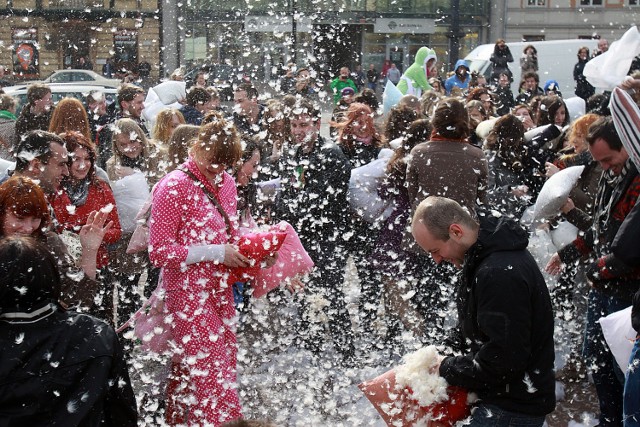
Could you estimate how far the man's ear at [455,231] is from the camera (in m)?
3.31

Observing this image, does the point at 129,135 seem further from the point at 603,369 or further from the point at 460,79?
the point at 460,79

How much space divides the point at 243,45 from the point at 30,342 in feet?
124

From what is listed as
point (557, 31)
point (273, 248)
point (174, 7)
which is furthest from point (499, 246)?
point (557, 31)

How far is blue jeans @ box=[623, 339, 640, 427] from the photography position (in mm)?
3682

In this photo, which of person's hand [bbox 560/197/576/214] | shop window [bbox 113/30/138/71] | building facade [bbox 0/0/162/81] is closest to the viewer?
person's hand [bbox 560/197/576/214]

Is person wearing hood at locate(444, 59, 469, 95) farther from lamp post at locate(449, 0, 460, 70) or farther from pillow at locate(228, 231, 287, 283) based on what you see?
lamp post at locate(449, 0, 460, 70)

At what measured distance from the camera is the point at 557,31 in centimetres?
4622

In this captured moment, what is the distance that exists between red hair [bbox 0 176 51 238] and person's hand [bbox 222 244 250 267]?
95 cm

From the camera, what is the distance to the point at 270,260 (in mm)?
4730

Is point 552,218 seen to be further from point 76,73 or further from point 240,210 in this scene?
point 76,73

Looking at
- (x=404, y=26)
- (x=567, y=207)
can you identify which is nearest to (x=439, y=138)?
(x=567, y=207)

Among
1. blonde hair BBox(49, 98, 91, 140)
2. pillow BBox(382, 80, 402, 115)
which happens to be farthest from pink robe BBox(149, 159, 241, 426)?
pillow BBox(382, 80, 402, 115)

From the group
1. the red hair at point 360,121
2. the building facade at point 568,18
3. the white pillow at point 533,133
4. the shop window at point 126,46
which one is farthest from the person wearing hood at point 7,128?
the building facade at point 568,18

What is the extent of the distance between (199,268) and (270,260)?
1.31 feet
